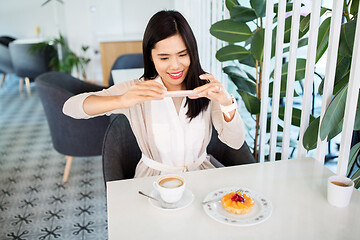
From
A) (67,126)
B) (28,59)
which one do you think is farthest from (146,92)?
(28,59)

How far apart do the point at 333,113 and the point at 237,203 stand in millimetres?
455

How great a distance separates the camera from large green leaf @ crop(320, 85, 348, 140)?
1189mm

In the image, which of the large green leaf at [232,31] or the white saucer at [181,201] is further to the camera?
the large green leaf at [232,31]

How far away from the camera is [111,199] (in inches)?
45.0

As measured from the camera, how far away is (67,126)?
99.0 inches

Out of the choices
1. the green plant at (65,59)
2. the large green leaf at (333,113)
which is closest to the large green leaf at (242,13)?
the large green leaf at (333,113)

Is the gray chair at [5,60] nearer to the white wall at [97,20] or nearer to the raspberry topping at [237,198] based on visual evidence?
the white wall at [97,20]

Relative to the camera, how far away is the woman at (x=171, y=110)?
1.42 metres

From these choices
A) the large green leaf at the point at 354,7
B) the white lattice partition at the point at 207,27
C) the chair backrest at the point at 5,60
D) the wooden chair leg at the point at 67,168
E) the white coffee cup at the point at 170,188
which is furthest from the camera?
the chair backrest at the point at 5,60

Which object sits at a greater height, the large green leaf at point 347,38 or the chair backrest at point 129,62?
the large green leaf at point 347,38

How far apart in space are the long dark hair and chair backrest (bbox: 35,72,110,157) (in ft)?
3.74

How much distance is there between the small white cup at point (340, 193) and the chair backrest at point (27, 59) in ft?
17.3

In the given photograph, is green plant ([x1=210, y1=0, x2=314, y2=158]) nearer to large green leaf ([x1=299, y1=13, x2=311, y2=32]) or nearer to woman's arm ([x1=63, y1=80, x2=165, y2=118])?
large green leaf ([x1=299, y1=13, x2=311, y2=32])

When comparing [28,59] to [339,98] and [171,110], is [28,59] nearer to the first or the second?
[171,110]
